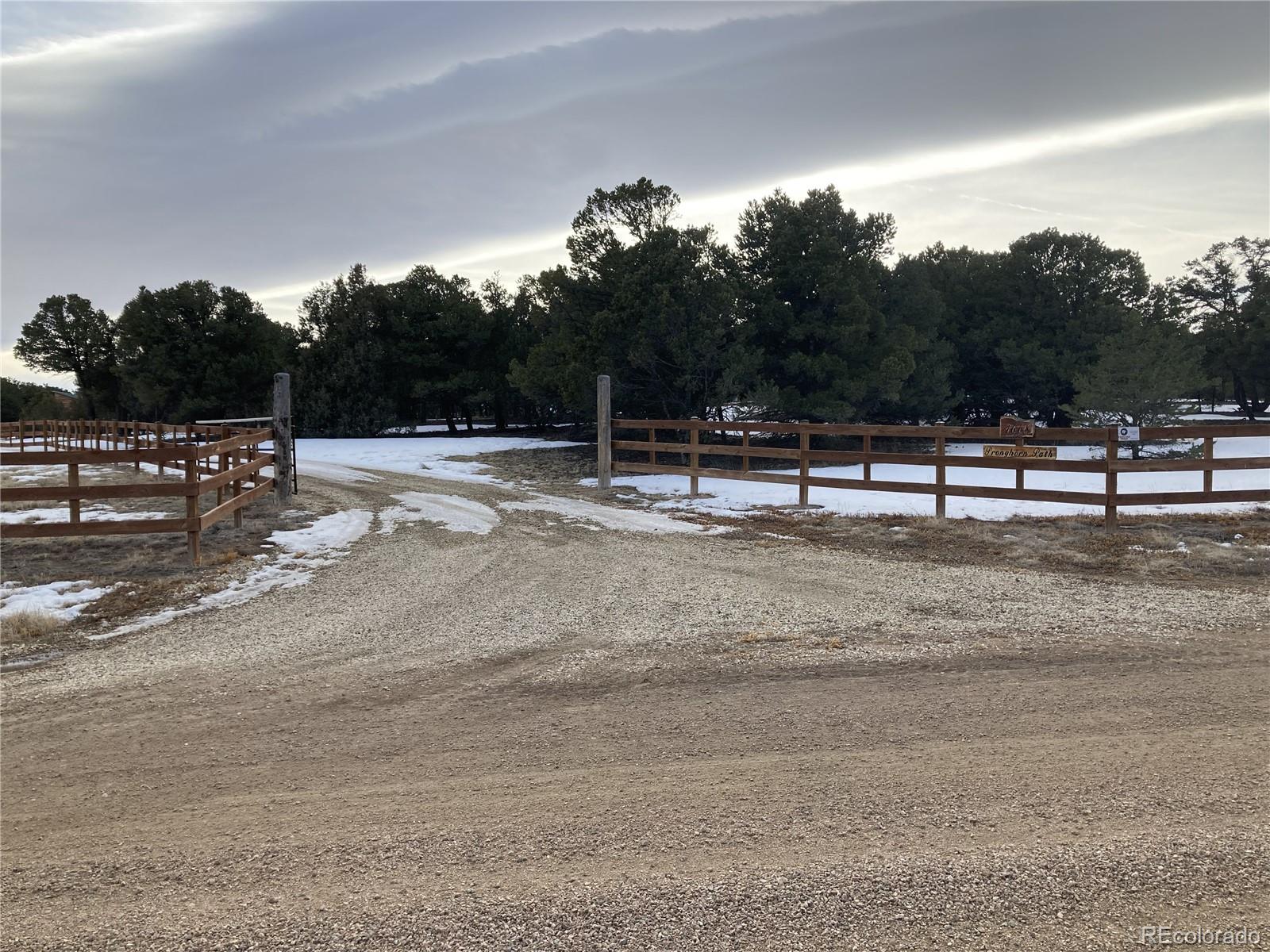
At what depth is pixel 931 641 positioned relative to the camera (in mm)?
5602

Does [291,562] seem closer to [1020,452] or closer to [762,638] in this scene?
[762,638]

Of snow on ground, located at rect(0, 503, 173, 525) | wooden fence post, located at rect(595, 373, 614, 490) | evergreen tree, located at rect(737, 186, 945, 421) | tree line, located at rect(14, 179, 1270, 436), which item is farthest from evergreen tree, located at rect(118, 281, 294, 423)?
wooden fence post, located at rect(595, 373, 614, 490)

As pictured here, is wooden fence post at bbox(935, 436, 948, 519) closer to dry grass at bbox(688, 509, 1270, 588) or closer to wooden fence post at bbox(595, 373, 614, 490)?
dry grass at bbox(688, 509, 1270, 588)

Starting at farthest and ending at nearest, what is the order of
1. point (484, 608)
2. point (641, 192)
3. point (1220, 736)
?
point (641, 192) < point (484, 608) < point (1220, 736)

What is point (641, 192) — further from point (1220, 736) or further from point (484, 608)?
point (1220, 736)

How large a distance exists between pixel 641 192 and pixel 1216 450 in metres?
21.4

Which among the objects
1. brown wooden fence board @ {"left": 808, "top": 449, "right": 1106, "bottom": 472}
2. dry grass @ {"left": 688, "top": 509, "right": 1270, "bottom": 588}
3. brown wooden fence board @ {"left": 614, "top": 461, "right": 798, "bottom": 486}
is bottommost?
dry grass @ {"left": 688, "top": 509, "right": 1270, "bottom": 588}

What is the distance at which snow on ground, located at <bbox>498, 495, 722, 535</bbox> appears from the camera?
1130 cm

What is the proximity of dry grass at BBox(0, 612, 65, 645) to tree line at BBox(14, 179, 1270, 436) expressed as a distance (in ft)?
57.1

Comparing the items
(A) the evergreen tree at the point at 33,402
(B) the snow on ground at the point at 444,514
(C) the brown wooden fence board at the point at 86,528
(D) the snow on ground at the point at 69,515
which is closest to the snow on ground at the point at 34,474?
(D) the snow on ground at the point at 69,515

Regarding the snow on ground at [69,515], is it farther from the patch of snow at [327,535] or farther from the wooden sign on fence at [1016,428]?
the wooden sign on fence at [1016,428]

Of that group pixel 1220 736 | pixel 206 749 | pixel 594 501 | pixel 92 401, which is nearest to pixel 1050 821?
pixel 1220 736

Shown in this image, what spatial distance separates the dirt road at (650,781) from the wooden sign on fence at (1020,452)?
14.8ft

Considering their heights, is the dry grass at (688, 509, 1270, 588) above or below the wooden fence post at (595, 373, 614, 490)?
below
